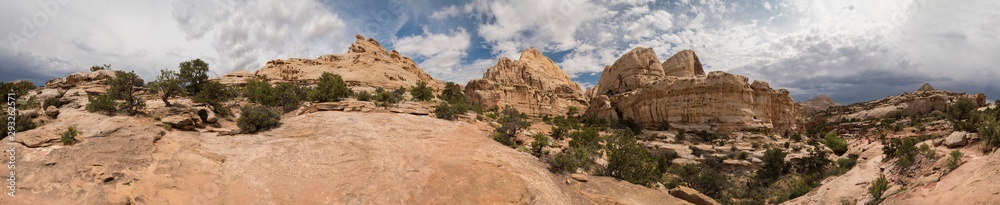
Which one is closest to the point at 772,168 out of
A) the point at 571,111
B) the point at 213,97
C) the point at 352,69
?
the point at 571,111

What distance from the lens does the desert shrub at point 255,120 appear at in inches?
673

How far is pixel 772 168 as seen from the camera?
33688mm

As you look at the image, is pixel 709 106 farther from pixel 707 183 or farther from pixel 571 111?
pixel 707 183

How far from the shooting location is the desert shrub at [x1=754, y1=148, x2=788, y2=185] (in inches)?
1296

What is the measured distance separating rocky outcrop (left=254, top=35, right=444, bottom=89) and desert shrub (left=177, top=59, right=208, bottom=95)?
31.3 metres

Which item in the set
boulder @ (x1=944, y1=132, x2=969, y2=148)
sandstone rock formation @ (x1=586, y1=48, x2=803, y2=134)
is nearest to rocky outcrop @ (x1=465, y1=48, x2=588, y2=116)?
sandstone rock formation @ (x1=586, y1=48, x2=803, y2=134)

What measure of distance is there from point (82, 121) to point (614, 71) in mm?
74791

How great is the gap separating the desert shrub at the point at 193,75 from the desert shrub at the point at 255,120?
380 inches

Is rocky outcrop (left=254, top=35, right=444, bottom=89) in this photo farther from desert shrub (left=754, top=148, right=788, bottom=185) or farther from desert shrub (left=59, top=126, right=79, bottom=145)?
desert shrub (left=754, top=148, right=788, bottom=185)

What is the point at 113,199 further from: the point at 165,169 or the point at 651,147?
the point at 651,147

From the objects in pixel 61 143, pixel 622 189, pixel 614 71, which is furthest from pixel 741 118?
pixel 61 143

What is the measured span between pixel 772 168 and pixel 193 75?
156 ft

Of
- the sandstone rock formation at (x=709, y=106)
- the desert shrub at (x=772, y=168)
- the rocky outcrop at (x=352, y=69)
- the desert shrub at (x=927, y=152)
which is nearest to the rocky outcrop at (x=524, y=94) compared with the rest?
A: the sandstone rock formation at (x=709, y=106)

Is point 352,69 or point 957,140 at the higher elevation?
point 352,69
